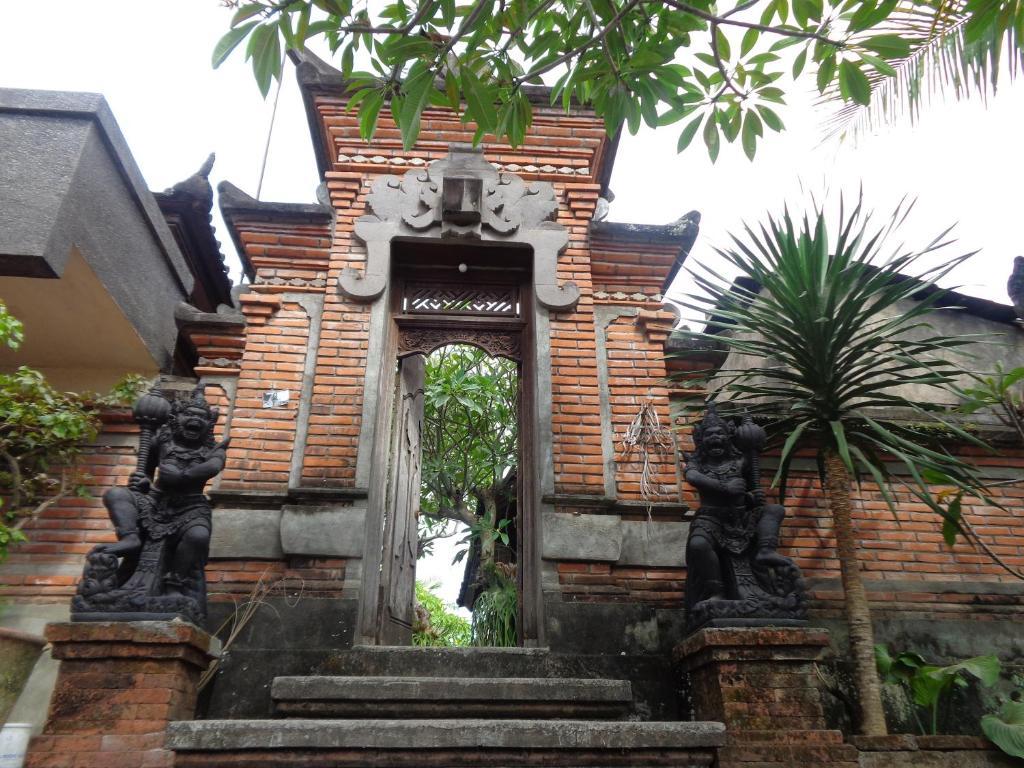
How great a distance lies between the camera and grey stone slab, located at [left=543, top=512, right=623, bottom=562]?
14.3 ft

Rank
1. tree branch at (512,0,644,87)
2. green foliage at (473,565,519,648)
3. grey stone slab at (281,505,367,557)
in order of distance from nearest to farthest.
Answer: tree branch at (512,0,644,87) < grey stone slab at (281,505,367,557) < green foliage at (473,565,519,648)

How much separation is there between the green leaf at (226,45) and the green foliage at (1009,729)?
4801 millimetres

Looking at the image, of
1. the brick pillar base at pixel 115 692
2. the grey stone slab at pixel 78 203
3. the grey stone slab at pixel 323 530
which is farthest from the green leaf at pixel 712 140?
the grey stone slab at pixel 78 203

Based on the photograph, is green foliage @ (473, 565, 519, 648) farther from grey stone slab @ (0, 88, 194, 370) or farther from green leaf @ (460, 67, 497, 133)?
green leaf @ (460, 67, 497, 133)

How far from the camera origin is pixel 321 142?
6176mm

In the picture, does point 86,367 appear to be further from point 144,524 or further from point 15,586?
point 144,524

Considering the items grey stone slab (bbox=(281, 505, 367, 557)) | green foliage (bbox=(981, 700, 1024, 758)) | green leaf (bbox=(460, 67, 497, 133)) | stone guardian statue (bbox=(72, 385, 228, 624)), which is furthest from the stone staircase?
green leaf (bbox=(460, 67, 497, 133))

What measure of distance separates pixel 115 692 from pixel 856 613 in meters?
3.95

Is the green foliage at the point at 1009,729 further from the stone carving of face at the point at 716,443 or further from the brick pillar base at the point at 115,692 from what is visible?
the brick pillar base at the point at 115,692

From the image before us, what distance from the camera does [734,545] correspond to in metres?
3.79

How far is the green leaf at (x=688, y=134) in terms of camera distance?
321cm

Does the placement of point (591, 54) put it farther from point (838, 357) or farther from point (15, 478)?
point (15, 478)

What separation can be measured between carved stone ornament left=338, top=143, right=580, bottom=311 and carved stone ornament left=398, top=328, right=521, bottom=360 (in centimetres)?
49

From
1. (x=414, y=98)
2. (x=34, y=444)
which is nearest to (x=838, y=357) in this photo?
(x=414, y=98)
